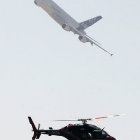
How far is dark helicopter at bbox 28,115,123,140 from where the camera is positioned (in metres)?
38.6

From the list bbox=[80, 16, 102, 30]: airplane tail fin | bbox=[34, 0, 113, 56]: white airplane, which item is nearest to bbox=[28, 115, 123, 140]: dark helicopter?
bbox=[34, 0, 113, 56]: white airplane

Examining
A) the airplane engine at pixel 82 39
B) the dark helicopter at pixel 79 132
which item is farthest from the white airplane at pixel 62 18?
the dark helicopter at pixel 79 132

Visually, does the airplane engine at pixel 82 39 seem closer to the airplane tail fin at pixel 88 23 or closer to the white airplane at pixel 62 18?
the white airplane at pixel 62 18

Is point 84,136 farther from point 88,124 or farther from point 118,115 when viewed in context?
point 118,115

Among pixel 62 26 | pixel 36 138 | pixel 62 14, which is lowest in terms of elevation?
pixel 36 138

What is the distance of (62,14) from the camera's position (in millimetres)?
141375

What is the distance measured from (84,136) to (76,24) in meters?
112

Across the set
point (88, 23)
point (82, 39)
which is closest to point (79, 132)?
point (82, 39)

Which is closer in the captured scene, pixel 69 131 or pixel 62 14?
pixel 69 131

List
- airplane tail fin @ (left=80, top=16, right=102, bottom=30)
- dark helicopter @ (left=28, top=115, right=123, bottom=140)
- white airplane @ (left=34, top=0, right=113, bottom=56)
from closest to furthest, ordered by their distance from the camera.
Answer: dark helicopter @ (left=28, top=115, right=123, bottom=140)
white airplane @ (left=34, top=0, right=113, bottom=56)
airplane tail fin @ (left=80, top=16, right=102, bottom=30)

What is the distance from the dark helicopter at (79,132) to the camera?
38.6 metres

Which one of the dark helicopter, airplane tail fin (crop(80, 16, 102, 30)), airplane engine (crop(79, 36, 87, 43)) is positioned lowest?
the dark helicopter

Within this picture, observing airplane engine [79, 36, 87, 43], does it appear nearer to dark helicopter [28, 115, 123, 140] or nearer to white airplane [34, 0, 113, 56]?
white airplane [34, 0, 113, 56]

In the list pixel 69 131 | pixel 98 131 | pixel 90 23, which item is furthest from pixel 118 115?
pixel 90 23
